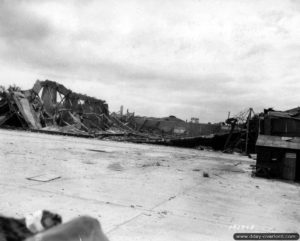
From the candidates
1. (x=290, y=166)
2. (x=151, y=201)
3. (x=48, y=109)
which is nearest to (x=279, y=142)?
(x=290, y=166)

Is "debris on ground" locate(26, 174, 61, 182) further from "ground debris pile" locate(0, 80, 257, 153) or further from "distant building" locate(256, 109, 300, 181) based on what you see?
"ground debris pile" locate(0, 80, 257, 153)

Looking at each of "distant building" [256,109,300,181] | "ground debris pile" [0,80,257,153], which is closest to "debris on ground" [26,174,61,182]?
"distant building" [256,109,300,181]

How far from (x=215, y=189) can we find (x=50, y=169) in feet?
10.7

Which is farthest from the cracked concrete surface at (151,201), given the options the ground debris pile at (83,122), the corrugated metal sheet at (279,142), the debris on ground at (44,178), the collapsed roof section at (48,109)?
the collapsed roof section at (48,109)

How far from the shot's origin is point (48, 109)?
2523 cm

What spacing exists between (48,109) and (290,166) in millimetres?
20194

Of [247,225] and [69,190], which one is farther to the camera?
[69,190]

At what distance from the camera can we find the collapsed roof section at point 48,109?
2275 cm

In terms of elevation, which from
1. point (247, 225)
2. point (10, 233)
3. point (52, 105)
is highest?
point (52, 105)

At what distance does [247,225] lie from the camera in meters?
4.01

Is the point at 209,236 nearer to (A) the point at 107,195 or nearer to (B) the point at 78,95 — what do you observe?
(A) the point at 107,195

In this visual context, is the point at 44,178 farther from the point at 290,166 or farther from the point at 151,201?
the point at 290,166

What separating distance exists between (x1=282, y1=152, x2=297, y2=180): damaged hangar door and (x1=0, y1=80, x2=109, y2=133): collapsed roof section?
56.3ft

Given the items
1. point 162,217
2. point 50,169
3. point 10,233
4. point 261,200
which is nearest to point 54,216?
point 10,233
